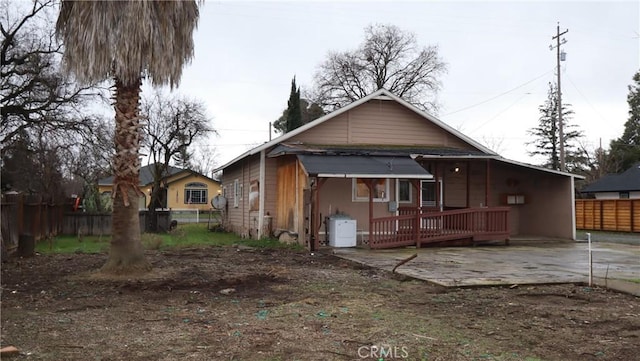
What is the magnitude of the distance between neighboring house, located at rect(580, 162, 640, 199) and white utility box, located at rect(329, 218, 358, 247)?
67.8 feet

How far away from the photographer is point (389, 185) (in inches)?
693

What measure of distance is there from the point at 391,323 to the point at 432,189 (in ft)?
45.1

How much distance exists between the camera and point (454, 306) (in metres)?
7.42

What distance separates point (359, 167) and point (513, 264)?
16.6 ft

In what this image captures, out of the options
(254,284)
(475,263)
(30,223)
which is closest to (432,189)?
(475,263)

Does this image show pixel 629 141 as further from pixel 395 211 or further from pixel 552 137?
pixel 395 211

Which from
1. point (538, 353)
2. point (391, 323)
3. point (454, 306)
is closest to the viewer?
point (538, 353)

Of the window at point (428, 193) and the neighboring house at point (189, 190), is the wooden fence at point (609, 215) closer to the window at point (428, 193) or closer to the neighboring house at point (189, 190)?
the window at point (428, 193)

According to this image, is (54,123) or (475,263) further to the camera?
(54,123)

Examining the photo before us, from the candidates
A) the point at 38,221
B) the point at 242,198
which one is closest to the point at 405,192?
the point at 242,198

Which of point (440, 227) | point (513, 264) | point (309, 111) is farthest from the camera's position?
point (309, 111)

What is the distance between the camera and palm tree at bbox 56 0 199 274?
30.5ft

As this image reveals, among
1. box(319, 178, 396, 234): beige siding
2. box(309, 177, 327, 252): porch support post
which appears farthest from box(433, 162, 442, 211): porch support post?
box(309, 177, 327, 252): porch support post

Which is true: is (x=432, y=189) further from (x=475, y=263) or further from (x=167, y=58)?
(x=167, y=58)
